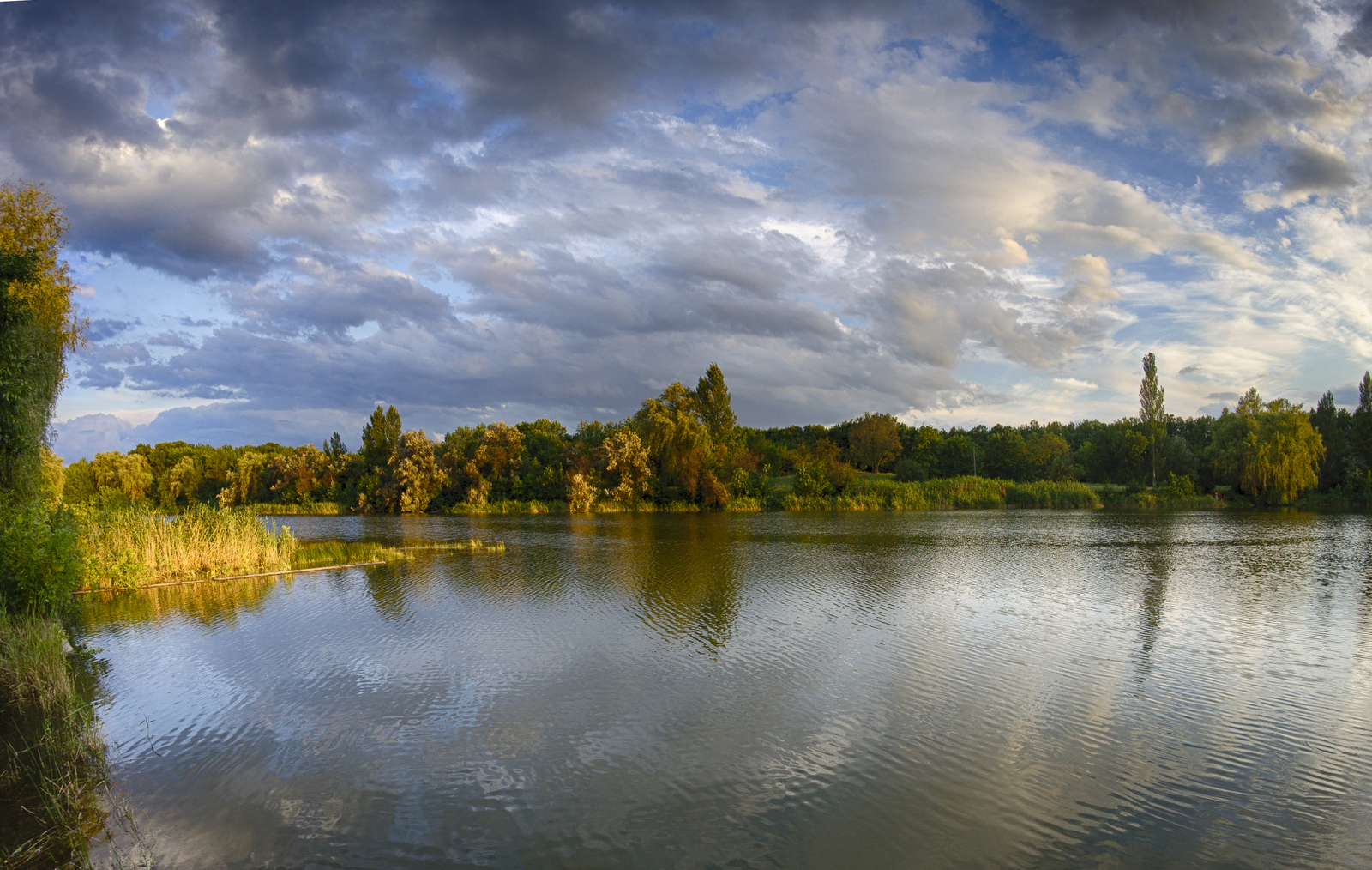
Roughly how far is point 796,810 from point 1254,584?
17.4 metres

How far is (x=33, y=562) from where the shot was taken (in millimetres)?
11016

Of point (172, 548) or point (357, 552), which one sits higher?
point (172, 548)

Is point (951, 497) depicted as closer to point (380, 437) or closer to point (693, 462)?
point (693, 462)

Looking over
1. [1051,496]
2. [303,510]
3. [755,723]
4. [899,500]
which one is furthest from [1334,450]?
[303,510]

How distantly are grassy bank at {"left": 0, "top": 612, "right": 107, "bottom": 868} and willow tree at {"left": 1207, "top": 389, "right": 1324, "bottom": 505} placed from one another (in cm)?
6808

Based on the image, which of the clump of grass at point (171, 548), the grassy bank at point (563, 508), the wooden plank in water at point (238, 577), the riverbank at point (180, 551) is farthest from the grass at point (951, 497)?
the clump of grass at point (171, 548)

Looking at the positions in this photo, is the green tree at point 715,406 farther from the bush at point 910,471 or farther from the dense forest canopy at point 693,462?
the bush at point 910,471

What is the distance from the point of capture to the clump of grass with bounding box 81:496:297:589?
18.1m

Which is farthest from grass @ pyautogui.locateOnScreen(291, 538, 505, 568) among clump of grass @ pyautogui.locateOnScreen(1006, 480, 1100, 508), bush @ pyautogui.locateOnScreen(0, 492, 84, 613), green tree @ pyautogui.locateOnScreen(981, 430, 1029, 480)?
green tree @ pyautogui.locateOnScreen(981, 430, 1029, 480)

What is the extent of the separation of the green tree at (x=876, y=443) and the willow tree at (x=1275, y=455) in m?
33.3

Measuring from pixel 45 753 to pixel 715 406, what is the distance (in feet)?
207

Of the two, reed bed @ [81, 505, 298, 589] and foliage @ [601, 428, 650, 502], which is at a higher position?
foliage @ [601, 428, 650, 502]

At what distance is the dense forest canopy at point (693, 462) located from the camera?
56.5 meters

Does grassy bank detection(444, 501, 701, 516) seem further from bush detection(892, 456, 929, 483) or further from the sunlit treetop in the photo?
the sunlit treetop
